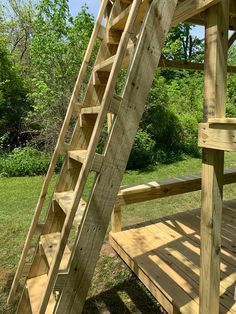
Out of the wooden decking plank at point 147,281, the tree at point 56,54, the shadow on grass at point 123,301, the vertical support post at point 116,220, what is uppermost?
the tree at point 56,54

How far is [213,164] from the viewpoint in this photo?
6.66ft

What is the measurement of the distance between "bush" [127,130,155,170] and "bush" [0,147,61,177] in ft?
7.77

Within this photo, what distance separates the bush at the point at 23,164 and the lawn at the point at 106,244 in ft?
1.43

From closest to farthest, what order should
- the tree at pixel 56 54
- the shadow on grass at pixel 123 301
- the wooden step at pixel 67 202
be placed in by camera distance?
the wooden step at pixel 67 202
the shadow on grass at pixel 123 301
the tree at pixel 56 54

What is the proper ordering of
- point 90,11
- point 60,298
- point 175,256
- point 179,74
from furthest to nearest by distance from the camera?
point 179,74, point 90,11, point 175,256, point 60,298

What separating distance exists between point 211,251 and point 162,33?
159 cm

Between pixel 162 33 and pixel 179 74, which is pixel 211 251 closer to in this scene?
pixel 162 33

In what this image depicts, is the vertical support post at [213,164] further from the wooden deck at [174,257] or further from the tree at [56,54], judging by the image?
the tree at [56,54]

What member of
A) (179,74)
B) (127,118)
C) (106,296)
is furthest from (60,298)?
(179,74)

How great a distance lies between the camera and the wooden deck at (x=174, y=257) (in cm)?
271

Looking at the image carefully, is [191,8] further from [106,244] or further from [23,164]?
[23,164]

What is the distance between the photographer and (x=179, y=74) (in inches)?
734

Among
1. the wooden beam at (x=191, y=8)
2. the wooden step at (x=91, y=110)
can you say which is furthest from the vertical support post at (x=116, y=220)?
the wooden beam at (x=191, y=8)

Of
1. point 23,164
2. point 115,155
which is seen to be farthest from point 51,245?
point 23,164
